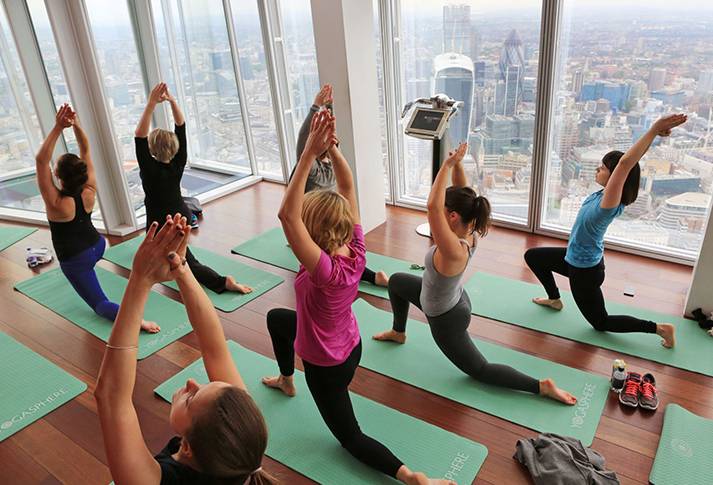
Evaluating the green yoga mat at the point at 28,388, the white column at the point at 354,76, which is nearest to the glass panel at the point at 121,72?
the white column at the point at 354,76

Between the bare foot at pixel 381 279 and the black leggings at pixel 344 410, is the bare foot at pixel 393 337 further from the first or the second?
the black leggings at pixel 344 410

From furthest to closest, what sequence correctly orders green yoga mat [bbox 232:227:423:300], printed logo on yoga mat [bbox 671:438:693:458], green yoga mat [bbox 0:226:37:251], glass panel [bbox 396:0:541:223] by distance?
green yoga mat [bbox 0:226:37:251] → glass panel [bbox 396:0:541:223] → green yoga mat [bbox 232:227:423:300] → printed logo on yoga mat [bbox 671:438:693:458]

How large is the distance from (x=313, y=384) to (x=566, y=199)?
3009 mm

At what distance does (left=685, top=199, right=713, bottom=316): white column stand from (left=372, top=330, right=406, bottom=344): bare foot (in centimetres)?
177

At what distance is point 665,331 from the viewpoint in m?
2.92

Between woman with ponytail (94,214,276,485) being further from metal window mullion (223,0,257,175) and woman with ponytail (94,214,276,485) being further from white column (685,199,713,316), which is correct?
metal window mullion (223,0,257,175)

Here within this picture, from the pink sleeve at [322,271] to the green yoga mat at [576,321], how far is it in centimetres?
178

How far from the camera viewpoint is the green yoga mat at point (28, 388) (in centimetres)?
273

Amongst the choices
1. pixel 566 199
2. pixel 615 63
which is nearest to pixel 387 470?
pixel 566 199

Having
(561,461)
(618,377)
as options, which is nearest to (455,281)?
(561,461)

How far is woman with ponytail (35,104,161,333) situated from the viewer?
3.03m

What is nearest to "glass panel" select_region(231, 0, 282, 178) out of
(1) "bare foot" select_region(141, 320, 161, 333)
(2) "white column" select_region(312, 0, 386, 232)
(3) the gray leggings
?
(2) "white column" select_region(312, 0, 386, 232)

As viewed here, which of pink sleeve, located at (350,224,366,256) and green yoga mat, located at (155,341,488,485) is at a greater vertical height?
pink sleeve, located at (350,224,366,256)

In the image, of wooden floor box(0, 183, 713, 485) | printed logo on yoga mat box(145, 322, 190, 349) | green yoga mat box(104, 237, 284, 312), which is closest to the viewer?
wooden floor box(0, 183, 713, 485)
